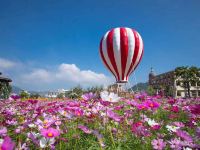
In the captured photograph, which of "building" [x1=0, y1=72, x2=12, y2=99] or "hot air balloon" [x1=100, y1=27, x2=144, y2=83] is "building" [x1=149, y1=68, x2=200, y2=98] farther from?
"hot air balloon" [x1=100, y1=27, x2=144, y2=83]

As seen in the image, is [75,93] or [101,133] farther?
[75,93]

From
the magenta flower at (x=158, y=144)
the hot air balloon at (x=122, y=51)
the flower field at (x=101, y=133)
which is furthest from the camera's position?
the hot air balloon at (x=122, y=51)

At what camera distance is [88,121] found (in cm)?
307

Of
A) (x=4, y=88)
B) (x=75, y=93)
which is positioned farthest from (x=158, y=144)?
(x=75, y=93)

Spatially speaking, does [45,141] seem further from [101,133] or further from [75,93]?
[75,93]

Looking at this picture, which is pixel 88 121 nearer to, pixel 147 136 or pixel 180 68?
pixel 147 136

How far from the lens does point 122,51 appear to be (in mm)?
19094

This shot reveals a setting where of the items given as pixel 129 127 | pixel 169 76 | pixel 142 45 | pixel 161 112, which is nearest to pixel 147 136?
pixel 129 127

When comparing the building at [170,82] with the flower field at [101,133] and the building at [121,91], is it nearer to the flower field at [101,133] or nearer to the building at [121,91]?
the building at [121,91]

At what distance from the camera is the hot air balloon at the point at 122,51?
19.2 metres

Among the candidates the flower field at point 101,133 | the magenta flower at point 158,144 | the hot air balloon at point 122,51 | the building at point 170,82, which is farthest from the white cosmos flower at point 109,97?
the building at point 170,82

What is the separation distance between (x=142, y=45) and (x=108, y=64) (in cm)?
266

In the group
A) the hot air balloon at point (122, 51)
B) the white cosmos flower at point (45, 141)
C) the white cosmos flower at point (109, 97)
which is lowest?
the white cosmos flower at point (45, 141)

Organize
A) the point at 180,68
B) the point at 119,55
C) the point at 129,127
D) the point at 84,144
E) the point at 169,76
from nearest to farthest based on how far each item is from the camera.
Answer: the point at 84,144
the point at 129,127
the point at 119,55
the point at 180,68
the point at 169,76
